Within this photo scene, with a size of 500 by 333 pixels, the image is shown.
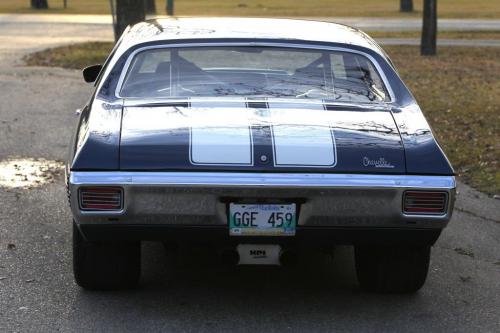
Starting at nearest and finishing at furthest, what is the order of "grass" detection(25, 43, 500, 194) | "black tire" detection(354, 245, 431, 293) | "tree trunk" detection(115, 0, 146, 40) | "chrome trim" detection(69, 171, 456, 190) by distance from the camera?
"chrome trim" detection(69, 171, 456, 190) < "black tire" detection(354, 245, 431, 293) < "grass" detection(25, 43, 500, 194) < "tree trunk" detection(115, 0, 146, 40)

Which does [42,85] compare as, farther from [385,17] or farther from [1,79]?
[385,17]

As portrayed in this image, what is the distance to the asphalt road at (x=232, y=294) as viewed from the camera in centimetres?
477

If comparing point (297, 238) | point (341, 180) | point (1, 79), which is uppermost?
point (341, 180)

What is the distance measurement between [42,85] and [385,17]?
2561cm

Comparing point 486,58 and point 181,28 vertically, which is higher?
point 181,28

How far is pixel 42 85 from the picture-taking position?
1500 cm

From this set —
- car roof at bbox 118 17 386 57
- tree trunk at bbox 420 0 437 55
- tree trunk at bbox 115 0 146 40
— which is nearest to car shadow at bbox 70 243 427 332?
car roof at bbox 118 17 386 57

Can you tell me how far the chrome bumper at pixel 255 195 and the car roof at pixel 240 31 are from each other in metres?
1.37

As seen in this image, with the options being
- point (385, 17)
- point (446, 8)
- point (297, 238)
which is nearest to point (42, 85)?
point (297, 238)

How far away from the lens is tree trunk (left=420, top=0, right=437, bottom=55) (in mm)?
20500

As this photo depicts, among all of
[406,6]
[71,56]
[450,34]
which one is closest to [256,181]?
[71,56]

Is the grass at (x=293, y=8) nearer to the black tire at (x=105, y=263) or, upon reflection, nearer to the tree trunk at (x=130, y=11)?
the tree trunk at (x=130, y=11)

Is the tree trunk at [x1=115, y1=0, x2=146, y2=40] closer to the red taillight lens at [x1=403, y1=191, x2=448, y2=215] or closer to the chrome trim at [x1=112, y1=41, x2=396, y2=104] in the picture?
the chrome trim at [x1=112, y1=41, x2=396, y2=104]

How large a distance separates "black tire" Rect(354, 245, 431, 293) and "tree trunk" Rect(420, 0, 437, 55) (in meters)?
16.0
